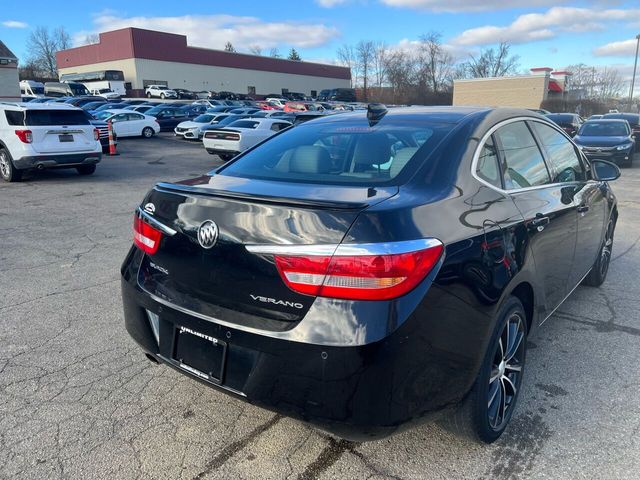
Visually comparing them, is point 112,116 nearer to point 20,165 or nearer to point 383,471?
point 20,165

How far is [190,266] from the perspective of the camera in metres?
2.37

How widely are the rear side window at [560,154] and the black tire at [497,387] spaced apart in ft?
4.23

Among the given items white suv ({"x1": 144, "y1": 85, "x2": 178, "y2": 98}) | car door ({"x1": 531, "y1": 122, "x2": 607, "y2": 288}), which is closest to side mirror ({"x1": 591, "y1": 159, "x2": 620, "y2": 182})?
car door ({"x1": 531, "y1": 122, "x2": 607, "y2": 288})

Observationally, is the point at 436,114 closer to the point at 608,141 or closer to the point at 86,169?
the point at 86,169

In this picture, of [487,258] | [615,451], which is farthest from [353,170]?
[615,451]

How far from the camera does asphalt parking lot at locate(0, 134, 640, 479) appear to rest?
8.05 ft

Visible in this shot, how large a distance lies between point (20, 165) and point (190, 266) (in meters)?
10.8

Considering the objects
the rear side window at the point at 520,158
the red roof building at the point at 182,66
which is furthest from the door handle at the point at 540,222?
the red roof building at the point at 182,66

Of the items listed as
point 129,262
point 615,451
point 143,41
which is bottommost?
point 615,451

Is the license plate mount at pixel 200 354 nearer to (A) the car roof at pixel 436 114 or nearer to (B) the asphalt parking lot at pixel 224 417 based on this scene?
(B) the asphalt parking lot at pixel 224 417

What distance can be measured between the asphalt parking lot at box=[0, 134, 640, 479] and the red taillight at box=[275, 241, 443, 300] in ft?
3.31

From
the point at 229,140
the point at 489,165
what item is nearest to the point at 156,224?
the point at 489,165

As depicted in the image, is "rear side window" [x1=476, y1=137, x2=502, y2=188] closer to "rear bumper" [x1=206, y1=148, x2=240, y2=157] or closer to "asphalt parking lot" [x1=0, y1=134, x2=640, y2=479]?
"asphalt parking lot" [x1=0, y1=134, x2=640, y2=479]

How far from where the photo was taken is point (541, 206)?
9.92ft
